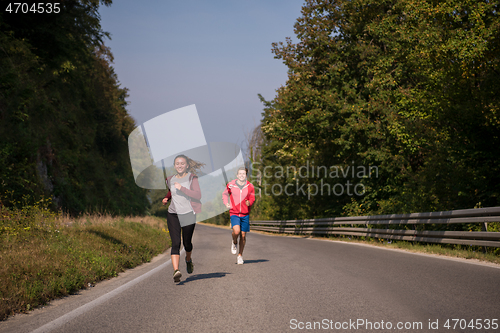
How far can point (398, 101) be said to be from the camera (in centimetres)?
1834

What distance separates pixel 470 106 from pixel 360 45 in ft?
29.5

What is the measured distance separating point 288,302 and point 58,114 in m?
27.1

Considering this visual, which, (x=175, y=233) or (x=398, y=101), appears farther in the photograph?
(x=398, y=101)

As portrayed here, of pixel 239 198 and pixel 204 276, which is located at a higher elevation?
pixel 239 198

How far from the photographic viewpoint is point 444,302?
15.8ft

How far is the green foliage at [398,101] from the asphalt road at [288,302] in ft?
20.2

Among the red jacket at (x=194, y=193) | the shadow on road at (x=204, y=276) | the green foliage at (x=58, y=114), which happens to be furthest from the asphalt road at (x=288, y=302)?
the green foliage at (x=58, y=114)

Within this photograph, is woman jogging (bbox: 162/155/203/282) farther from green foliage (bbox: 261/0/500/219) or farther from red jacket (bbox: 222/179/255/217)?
green foliage (bbox: 261/0/500/219)

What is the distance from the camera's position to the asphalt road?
4.12 m

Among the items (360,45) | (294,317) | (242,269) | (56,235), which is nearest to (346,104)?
(360,45)

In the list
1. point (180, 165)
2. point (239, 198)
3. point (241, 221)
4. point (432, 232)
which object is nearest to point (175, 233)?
point (180, 165)

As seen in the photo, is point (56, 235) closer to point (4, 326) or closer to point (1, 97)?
point (4, 326)

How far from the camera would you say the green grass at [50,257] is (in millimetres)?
5441

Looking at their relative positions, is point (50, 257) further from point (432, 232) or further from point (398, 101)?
point (398, 101)
